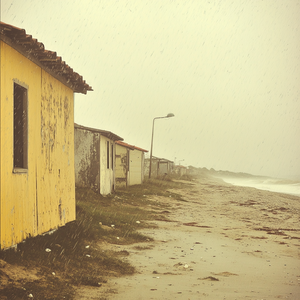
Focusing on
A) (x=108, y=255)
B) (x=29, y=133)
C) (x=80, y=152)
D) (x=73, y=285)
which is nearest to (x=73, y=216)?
(x=108, y=255)

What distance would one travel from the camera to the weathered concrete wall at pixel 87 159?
16.9 meters

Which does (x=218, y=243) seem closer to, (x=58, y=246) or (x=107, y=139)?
(x=58, y=246)

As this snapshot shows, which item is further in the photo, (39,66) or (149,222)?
(149,222)

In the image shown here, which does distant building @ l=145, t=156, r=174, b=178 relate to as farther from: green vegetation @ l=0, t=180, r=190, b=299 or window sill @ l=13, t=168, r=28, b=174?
window sill @ l=13, t=168, r=28, b=174

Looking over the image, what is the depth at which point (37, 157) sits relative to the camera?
710cm

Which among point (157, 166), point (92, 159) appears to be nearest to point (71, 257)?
point (92, 159)

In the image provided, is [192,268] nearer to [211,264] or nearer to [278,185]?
[211,264]

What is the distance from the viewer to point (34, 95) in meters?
6.95

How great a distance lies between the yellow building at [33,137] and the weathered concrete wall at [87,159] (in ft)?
24.1

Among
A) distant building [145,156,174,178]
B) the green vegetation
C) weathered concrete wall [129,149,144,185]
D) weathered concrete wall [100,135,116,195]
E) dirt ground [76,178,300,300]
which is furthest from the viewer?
distant building [145,156,174,178]

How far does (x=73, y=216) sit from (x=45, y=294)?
489 cm

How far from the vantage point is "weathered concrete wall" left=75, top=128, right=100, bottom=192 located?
55.5 feet

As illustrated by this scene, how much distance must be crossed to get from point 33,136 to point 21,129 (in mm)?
333

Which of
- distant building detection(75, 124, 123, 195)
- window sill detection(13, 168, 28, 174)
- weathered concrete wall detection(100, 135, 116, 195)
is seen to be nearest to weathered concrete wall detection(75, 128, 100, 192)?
distant building detection(75, 124, 123, 195)
